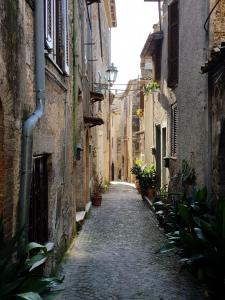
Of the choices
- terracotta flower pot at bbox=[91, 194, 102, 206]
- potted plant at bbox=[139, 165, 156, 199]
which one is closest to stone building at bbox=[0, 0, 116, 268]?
terracotta flower pot at bbox=[91, 194, 102, 206]

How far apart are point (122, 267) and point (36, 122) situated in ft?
11.6

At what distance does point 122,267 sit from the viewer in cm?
773

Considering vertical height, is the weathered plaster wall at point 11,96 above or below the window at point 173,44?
below

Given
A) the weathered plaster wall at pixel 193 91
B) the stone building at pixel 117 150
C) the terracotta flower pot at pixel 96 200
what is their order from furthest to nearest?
1. the stone building at pixel 117 150
2. the terracotta flower pot at pixel 96 200
3. the weathered plaster wall at pixel 193 91

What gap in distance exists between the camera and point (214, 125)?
24.9ft

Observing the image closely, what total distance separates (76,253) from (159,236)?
96.1 inches

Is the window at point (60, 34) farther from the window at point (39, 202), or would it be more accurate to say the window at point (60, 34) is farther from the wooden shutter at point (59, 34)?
the window at point (39, 202)

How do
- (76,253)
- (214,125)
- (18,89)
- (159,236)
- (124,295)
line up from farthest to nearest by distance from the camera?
(159,236), (76,253), (214,125), (124,295), (18,89)

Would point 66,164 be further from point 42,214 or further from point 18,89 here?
point 18,89

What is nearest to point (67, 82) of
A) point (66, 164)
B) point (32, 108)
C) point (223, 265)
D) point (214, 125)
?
point (66, 164)

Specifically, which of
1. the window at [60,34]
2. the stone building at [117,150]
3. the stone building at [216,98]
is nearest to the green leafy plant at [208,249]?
the stone building at [216,98]

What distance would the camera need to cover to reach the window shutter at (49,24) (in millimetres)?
6238

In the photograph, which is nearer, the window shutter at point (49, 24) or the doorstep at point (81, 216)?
the window shutter at point (49, 24)

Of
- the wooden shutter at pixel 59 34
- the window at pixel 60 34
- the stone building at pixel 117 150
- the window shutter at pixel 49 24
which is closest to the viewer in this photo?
the window shutter at pixel 49 24
